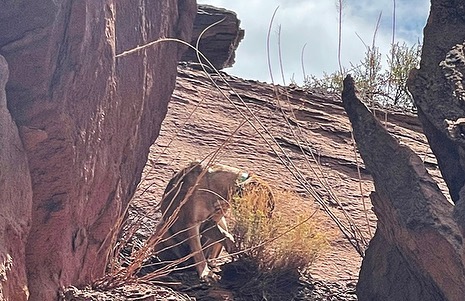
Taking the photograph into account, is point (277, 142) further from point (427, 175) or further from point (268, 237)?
point (427, 175)

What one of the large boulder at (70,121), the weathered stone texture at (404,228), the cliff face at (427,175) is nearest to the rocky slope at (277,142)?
the weathered stone texture at (404,228)

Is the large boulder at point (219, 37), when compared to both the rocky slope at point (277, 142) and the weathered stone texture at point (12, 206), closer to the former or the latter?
the rocky slope at point (277, 142)

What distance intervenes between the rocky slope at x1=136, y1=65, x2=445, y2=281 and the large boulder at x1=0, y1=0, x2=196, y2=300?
2.92 metres

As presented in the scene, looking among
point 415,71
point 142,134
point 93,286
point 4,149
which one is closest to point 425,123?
point 415,71

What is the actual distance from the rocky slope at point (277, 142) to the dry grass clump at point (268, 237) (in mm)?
1244

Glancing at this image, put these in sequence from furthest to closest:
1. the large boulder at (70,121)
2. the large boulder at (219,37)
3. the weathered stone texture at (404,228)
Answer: the large boulder at (219,37), the weathered stone texture at (404,228), the large boulder at (70,121)

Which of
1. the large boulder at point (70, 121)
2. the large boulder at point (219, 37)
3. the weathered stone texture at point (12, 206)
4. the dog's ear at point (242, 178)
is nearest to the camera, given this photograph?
the weathered stone texture at point (12, 206)

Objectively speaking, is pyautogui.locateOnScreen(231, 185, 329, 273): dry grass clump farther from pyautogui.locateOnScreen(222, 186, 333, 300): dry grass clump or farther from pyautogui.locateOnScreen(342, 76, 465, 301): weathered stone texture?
pyautogui.locateOnScreen(342, 76, 465, 301): weathered stone texture

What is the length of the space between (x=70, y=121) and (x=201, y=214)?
2.11 metres

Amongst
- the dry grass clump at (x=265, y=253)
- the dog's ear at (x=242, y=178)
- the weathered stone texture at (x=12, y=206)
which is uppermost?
the weathered stone texture at (x=12, y=206)

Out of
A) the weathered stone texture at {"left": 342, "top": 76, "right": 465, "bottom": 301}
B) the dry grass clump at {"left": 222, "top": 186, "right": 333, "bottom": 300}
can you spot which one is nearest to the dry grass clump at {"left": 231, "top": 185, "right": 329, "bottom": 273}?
the dry grass clump at {"left": 222, "top": 186, "right": 333, "bottom": 300}

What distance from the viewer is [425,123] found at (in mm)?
4180

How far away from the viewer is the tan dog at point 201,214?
534cm

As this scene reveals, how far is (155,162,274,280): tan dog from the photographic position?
5336 mm
